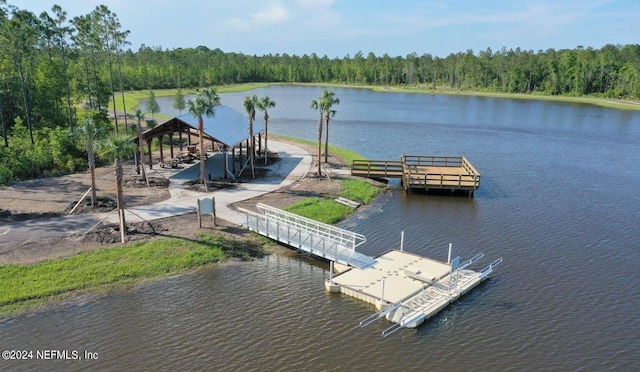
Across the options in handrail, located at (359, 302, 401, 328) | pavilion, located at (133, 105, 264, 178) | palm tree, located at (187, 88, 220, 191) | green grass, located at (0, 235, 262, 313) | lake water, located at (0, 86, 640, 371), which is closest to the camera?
lake water, located at (0, 86, 640, 371)

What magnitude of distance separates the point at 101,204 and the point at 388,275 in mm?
17224

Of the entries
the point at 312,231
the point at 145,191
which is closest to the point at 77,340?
the point at 312,231

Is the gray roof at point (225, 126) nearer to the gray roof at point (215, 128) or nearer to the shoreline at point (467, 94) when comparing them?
the gray roof at point (215, 128)

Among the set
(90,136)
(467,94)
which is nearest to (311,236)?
(90,136)

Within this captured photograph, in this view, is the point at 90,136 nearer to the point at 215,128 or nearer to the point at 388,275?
the point at 215,128

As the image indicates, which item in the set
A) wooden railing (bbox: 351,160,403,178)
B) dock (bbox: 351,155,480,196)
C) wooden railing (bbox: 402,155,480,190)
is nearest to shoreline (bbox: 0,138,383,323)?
wooden railing (bbox: 351,160,403,178)

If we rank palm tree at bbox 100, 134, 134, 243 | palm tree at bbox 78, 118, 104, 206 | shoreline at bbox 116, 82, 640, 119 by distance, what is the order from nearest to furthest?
palm tree at bbox 100, 134, 134, 243, palm tree at bbox 78, 118, 104, 206, shoreline at bbox 116, 82, 640, 119

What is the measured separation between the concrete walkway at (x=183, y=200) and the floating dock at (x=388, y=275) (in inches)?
156

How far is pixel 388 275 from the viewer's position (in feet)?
68.1

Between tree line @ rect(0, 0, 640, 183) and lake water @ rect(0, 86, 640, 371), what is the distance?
2094 centimetres

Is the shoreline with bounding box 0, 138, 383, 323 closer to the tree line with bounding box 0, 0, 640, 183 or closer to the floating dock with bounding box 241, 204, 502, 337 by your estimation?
the floating dock with bounding box 241, 204, 502, 337

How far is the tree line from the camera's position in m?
39.5

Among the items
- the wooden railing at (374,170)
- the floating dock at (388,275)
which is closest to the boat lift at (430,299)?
the floating dock at (388,275)

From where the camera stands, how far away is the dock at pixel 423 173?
112 ft
